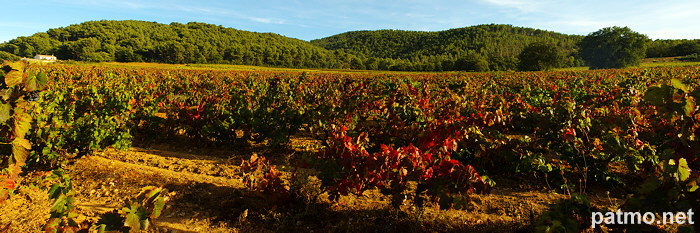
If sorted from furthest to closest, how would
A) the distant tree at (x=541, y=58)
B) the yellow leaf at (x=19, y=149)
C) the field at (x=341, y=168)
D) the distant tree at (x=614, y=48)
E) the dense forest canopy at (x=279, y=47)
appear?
the dense forest canopy at (x=279, y=47) < the distant tree at (x=614, y=48) < the distant tree at (x=541, y=58) < the yellow leaf at (x=19, y=149) < the field at (x=341, y=168)

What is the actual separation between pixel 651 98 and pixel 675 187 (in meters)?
0.63

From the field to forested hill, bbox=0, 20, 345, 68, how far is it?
100439mm

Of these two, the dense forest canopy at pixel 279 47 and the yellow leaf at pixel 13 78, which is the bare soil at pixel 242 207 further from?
the dense forest canopy at pixel 279 47

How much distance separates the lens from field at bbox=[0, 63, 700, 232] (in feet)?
8.36

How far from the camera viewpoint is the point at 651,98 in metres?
2.33

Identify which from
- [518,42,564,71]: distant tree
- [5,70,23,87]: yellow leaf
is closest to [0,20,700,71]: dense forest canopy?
[518,42,564,71]: distant tree

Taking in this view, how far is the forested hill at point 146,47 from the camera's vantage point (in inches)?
3831

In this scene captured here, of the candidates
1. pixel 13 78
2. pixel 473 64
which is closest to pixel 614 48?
Result: pixel 473 64

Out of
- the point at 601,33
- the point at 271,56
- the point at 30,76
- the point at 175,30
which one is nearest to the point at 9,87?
the point at 30,76

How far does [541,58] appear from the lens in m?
71.8

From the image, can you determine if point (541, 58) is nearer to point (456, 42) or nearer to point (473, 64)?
point (473, 64)

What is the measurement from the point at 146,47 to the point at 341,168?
119 metres

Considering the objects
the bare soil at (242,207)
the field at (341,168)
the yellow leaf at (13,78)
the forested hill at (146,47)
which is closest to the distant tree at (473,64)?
the forested hill at (146,47)

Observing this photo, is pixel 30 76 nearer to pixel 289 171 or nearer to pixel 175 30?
pixel 289 171
